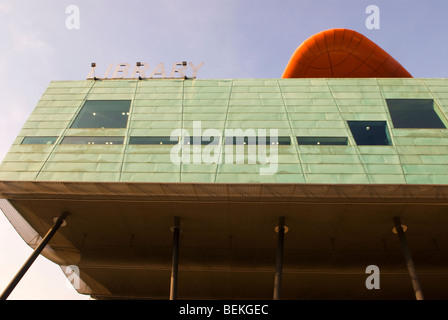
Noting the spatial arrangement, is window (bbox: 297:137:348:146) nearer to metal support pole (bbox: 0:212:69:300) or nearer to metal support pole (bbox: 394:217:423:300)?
metal support pole (bbox: 394:217:423:300)

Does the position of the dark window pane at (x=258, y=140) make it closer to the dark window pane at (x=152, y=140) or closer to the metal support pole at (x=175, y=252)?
the dark window pane at (x=152, y=140)

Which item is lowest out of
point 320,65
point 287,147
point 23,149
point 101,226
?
point 101,226

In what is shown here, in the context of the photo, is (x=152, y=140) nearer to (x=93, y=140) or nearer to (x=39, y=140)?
(x=93, y=140)

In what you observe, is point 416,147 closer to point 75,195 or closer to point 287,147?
point 287,147

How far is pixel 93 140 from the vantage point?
1986cm

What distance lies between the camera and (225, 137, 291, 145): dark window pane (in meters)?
19.4

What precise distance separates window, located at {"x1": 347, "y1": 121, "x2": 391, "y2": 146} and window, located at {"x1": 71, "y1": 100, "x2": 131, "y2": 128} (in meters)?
13.2

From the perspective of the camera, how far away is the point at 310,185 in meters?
17.2

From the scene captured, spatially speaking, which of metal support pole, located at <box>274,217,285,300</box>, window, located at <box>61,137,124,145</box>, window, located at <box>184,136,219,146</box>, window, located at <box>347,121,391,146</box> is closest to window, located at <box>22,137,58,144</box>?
window, located at <box>61,137,124,145</box>

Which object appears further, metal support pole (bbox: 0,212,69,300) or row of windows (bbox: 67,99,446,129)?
row of windows (bbox: 67,99,446,129)

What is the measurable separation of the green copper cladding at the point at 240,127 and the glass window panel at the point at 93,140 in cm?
28

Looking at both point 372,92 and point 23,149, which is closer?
point 23,149
